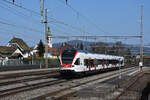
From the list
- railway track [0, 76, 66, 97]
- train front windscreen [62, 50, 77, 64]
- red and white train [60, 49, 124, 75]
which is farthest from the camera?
train front windscreen [62, 50, 77, 64]

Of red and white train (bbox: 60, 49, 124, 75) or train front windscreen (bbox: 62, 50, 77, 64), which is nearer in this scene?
red and white train (bbox: 60, 49, 124, 75)

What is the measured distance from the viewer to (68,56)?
22.5 m

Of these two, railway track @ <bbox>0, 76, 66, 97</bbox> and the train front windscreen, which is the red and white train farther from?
railway track @ <bbox>0, 76, 66, 97</bbox>

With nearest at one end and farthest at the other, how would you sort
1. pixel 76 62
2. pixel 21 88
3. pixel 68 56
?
1. pixel 21 88
2. pixel 76 62
3. pixel 68 56

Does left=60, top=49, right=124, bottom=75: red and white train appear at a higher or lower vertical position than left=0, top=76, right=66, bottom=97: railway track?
higher

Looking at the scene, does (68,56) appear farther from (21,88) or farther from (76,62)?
(21,88)

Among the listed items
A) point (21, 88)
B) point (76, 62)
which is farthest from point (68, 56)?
point (21, 88)

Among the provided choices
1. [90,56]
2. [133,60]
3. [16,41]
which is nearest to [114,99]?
[90,56]

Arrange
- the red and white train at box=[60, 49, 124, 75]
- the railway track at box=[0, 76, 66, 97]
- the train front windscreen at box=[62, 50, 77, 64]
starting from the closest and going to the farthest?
the railway track at box=[0, 76, 66, 97] → the red and white train at box=[60, 49, 124, 75] → the train front windscreen at box=[62, 50, 77, 64]

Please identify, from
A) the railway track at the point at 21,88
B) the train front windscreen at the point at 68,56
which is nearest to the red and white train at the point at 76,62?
the train front windscreen at the point at 68,56

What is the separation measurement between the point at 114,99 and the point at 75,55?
Result: 11.1 m

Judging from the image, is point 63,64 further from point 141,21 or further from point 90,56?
point 141,21

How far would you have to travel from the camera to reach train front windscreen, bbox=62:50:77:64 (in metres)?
22.3

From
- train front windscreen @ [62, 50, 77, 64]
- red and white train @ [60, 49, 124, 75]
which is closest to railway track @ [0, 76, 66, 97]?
red and white train @ [60, 49, 124, 75]
